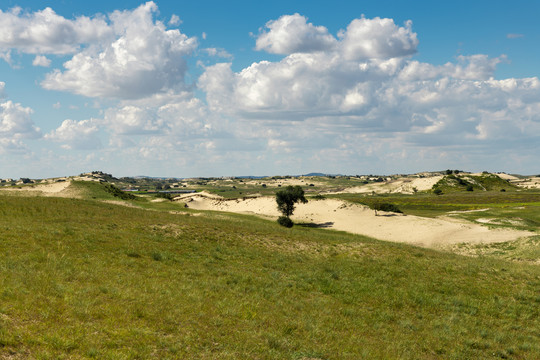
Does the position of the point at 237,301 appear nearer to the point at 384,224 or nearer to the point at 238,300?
the point at 238,300

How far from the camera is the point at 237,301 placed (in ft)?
58.4

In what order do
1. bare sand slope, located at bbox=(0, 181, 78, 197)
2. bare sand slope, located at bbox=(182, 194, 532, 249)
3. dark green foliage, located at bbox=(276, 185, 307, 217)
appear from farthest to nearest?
bare sand slope, located at bbox=(0, 181, 78, 197) < dark green foliage, located at bbox=(276, 185, 307, 217) < bare sand slope, located at bbox=(182, 194, 532, 249)

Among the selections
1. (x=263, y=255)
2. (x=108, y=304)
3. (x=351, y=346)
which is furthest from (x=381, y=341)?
(x=263, y=255)

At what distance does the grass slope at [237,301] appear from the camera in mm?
12016

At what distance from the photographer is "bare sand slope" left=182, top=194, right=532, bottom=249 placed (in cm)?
6030

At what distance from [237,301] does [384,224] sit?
69.1 meters

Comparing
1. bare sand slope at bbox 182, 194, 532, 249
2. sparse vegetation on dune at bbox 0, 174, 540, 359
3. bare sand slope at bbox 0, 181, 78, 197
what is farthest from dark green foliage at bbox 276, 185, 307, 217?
bare sand slope at bbox 0, 181, 78, 197

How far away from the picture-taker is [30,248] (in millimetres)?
22188

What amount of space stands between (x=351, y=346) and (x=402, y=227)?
6671cm

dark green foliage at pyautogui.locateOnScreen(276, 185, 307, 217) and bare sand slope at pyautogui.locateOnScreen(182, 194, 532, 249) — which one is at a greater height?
dark green foliage at pyautogui.locateOnScreen(276, 185, 307, 217)

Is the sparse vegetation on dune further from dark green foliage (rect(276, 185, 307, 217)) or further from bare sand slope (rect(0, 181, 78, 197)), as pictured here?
bare sand slope (rect(0, 181, 78, 197))

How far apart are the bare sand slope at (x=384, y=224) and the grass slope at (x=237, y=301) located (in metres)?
29.6

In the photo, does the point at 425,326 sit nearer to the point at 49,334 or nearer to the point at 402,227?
the point at 49,334

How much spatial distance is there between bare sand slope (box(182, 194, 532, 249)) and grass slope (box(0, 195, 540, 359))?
29634mm
